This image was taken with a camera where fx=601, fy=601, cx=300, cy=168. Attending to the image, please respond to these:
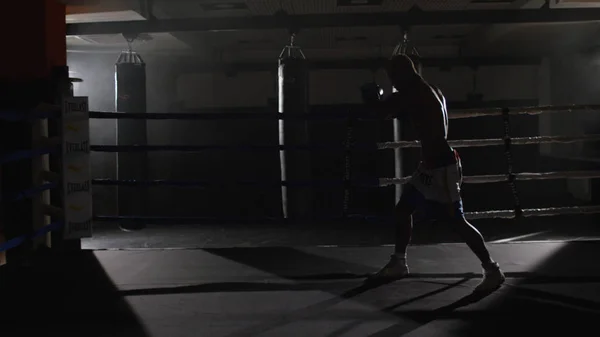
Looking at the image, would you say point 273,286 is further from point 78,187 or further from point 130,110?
point 130,110

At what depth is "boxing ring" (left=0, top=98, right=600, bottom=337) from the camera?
8.02ft

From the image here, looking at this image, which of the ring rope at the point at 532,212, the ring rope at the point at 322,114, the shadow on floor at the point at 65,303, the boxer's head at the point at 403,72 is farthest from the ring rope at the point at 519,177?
the shadow on floor at the point at 65,303

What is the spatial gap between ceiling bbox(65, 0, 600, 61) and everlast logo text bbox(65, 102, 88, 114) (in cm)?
184

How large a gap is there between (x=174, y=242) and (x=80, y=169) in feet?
6.37

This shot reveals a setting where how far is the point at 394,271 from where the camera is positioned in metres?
3.25

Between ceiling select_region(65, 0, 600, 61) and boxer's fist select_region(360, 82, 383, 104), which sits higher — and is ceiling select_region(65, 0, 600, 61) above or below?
above

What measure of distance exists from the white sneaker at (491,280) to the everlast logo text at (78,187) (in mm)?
2693

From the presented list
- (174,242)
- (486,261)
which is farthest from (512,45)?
(486,261)

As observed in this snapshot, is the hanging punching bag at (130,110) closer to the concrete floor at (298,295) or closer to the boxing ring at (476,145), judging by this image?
the boxing ring at (476,145)

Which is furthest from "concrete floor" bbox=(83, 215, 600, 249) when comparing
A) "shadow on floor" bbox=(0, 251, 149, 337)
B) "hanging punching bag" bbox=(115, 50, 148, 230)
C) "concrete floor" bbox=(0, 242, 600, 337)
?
"shadow on floor" bbox=(0, 251, 149, 337)

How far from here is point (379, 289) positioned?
300 cm

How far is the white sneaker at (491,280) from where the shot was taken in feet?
9.63

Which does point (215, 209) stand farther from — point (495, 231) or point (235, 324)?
point (235, 324)

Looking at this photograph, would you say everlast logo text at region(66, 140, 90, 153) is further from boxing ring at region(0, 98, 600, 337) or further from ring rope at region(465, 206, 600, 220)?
ring rope at region(465, 206, 600, 220)
